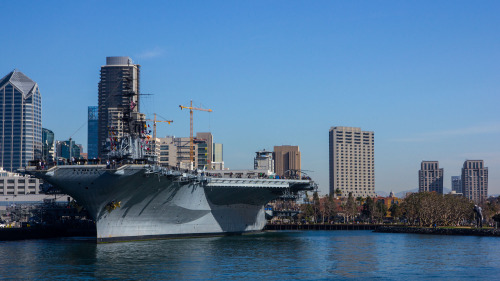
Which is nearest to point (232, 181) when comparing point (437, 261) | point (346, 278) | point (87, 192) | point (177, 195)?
point (177, 195)

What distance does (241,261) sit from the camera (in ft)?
150

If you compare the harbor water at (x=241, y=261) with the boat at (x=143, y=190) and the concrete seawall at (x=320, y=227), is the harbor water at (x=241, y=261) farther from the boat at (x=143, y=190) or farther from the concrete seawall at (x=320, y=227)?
the concrete seawall at (x=320, y=227)

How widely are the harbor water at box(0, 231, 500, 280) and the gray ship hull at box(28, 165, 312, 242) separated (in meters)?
1.95

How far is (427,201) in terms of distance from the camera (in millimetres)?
96000

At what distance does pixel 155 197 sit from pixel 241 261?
15.5 metres

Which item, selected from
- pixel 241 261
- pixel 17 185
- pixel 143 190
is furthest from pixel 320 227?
pixel 17 185

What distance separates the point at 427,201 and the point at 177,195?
162ft

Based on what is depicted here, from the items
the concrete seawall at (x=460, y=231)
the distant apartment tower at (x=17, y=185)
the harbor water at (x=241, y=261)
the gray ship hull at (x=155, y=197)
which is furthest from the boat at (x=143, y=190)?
the distant apartment tower at (x=17, y=185)

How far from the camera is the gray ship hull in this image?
2095 inches

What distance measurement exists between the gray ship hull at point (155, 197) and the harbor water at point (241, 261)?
6.39 feet

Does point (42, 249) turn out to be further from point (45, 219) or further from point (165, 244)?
point (45, 219)

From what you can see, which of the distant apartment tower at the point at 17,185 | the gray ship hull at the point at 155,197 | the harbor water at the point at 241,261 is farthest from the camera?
the distant apartment tower at the point at 17,185

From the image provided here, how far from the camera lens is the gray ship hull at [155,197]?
5322 centimetres

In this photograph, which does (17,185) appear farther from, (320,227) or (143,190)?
(143,190)
